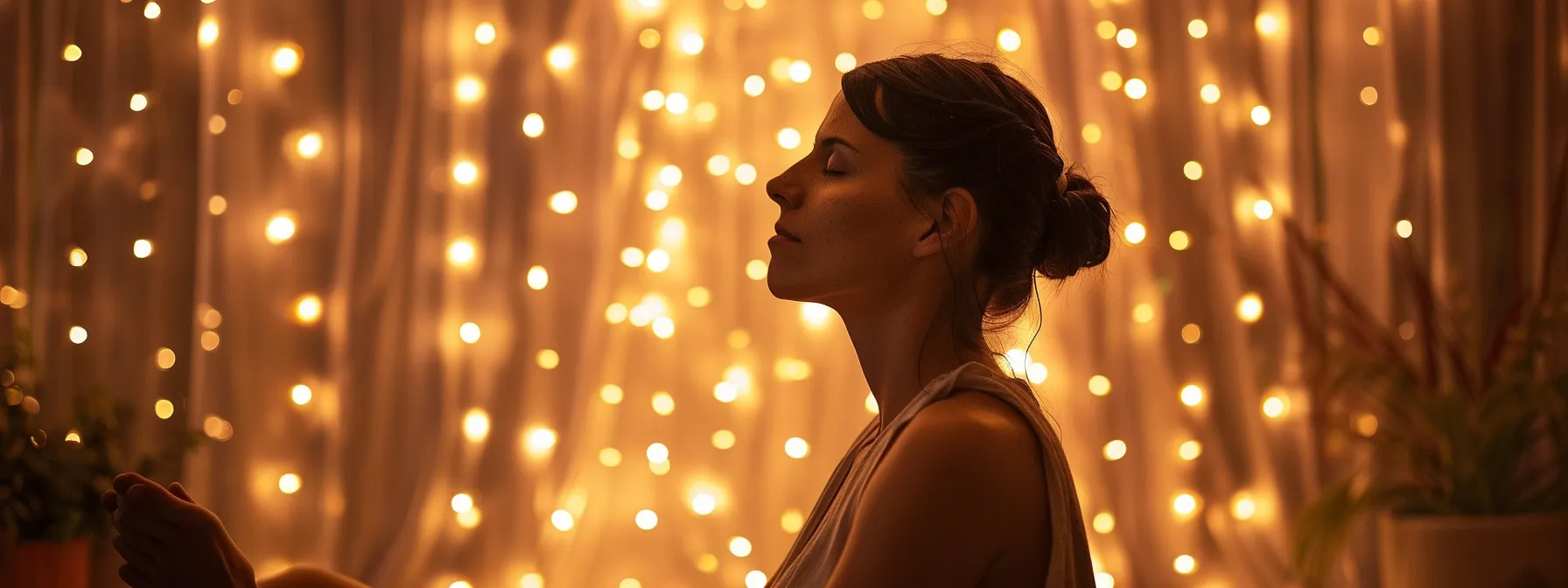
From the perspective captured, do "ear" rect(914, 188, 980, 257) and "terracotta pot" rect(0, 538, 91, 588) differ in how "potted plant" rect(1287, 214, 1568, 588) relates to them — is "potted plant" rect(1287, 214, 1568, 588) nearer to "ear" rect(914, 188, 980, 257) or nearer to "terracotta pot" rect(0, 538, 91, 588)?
"ear" rect(914, 188, 980, 257)

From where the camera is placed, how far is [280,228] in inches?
104

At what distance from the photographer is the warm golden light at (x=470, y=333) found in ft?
8.71

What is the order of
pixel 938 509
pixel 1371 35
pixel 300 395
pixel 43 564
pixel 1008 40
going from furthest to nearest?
pixel 1371 35, pixel 1008 40, pixel 300 395, pixel 43 564, pixel 938 509

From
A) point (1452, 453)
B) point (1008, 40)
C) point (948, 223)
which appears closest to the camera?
point (948, 223)

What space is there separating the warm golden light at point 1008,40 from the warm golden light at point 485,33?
3.48 feet

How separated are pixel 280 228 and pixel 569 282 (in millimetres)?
597

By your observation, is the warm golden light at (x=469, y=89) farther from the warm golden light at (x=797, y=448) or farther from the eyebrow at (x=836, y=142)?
the eyebrow at (x=836, y=142)

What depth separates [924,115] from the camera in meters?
1.19

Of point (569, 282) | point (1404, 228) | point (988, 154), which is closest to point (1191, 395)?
point (1404, 228)

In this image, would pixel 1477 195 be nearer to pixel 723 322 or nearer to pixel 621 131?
pixel 723 322

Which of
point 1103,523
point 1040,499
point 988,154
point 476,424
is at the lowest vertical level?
point 1103,523

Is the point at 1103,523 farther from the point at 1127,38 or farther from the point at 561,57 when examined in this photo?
the point at 561,57

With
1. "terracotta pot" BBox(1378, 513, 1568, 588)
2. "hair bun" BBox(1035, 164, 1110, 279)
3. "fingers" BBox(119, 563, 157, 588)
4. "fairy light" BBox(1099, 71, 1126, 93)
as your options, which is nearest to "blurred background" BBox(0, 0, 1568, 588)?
"fairy light" BBox(1099, 71, 1126, 93)

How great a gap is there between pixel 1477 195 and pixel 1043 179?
2.12m
